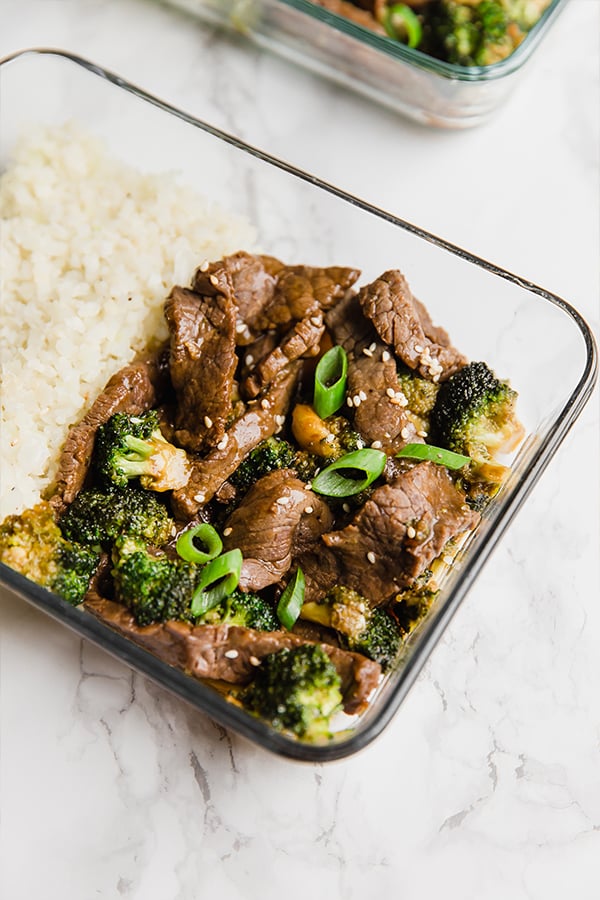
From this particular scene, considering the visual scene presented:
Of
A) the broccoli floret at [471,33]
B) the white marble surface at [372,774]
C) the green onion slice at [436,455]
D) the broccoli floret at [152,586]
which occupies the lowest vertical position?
the white marble surface at [372,774]

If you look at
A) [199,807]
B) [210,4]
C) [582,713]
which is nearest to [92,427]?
[199,807]

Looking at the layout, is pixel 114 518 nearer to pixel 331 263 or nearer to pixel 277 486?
pixel 277 486

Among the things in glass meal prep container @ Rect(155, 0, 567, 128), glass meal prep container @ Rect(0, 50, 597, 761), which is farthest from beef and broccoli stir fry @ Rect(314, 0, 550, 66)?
glass meal prep container @ Rect(0, 50, 597, 761)

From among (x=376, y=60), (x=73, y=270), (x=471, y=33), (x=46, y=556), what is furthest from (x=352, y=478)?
(x=471, y=33)

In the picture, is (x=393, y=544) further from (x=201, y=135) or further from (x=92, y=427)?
(x=201, y=135)

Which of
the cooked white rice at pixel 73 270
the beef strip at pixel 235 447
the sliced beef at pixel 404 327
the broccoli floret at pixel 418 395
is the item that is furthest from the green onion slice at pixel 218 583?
the sliced beef at pixel 404 327

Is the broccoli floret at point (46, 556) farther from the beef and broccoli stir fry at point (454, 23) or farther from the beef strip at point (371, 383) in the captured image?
the beef and broccoli stir fry at point (454, 23)
